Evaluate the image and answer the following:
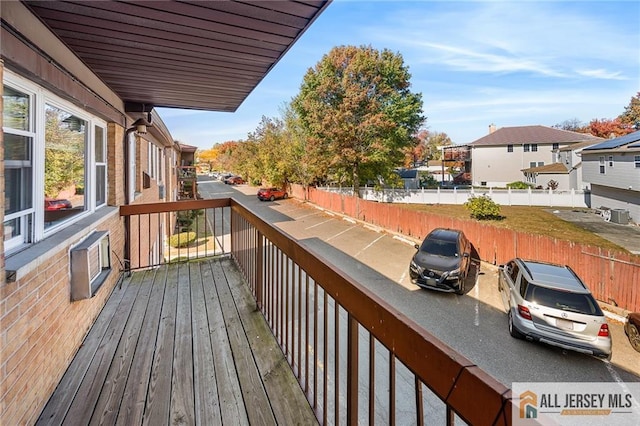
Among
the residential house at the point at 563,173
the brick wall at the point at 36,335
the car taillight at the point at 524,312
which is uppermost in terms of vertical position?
the residential house at the point at 563,173

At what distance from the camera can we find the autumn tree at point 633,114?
34688 mm

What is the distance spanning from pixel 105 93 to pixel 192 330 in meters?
3.04

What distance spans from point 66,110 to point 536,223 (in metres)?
17.7

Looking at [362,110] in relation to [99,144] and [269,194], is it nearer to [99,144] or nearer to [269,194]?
[269,194]

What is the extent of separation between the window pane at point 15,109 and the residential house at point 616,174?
21170 millimetres

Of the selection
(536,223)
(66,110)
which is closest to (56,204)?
(66,110)

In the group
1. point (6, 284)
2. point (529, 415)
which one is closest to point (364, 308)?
point (529, 415)

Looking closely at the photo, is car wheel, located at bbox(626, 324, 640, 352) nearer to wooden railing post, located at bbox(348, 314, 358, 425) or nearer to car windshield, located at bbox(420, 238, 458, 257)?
car windshield, located at bbox(420, 238, 458, 257)

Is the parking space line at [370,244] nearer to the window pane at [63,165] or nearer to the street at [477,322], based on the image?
the street at [477,322]

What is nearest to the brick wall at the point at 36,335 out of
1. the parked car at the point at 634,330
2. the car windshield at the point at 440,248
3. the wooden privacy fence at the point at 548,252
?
the car windshield at the point at 440,248

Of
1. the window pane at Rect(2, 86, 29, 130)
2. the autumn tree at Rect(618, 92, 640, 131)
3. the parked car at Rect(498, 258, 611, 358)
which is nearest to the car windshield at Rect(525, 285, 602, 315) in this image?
the parked car at Rect(498, 258, 611, 358)

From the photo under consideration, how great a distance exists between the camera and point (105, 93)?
3.76 m

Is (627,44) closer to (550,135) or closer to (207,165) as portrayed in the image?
(550,135)

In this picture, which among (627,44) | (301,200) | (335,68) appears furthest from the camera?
(301,200)
